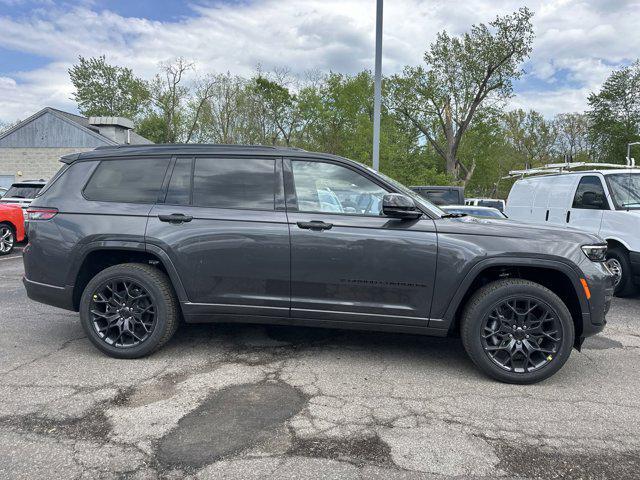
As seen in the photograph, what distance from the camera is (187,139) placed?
3919cm

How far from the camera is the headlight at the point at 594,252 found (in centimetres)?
365

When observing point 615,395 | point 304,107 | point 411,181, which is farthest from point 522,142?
point 615,395

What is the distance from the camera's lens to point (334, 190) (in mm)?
3949

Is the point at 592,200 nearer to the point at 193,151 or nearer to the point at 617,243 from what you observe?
the point at 617,243

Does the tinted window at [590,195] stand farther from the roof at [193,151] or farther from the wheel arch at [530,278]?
the roof at [193,151]

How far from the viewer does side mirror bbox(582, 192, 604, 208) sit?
733 cm

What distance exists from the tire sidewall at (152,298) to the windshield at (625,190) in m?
6.72

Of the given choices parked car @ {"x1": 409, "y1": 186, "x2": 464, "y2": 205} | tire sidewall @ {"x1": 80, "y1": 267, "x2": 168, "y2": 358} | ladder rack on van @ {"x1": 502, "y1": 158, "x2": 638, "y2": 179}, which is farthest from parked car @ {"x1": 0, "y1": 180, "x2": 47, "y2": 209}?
ladder rack on van @ {"x1": 502, "y1": 158, "x2": 638, "y2": 179}

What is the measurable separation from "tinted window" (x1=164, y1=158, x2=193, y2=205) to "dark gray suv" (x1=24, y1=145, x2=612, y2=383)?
1 centimetres

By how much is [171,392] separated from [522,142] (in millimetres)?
54293

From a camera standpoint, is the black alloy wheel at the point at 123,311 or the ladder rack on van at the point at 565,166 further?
the ladder rack on van at the point at 565,166

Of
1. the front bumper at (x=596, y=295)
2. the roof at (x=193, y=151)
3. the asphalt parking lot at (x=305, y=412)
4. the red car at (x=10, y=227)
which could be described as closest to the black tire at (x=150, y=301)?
the asphalt parking lot at (x=305, y=412)

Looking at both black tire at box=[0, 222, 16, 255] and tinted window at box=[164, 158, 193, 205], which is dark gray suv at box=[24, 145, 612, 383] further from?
black tire at box=[0, 222, 16, 255]

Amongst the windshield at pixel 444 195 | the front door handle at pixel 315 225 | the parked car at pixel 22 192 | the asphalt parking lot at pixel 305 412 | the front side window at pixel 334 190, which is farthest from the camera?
the windshield at pixel 444 195
